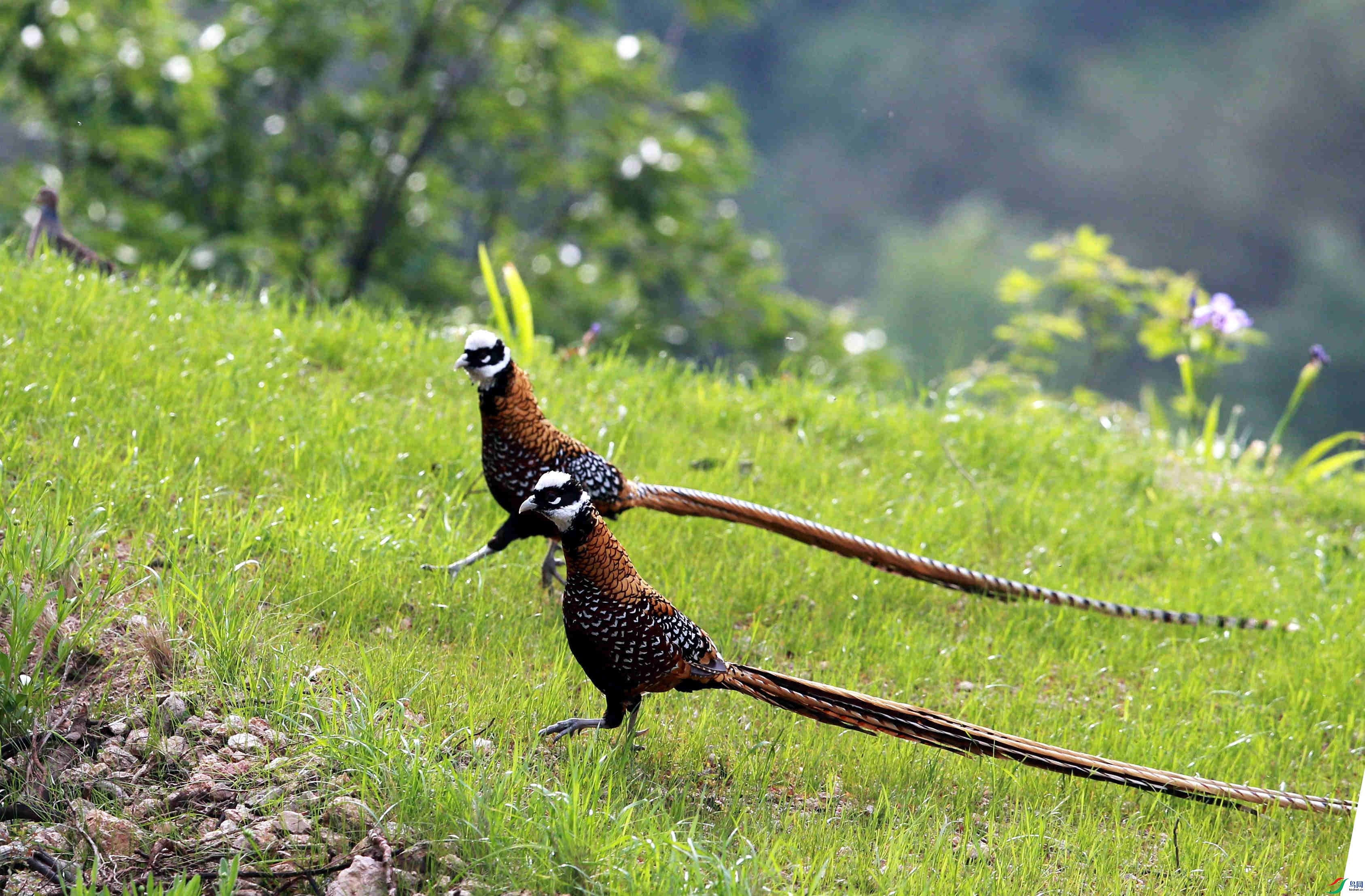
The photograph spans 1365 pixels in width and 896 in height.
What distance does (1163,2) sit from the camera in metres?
58.2

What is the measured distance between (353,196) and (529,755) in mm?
9915

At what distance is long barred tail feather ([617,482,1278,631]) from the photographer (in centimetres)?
433

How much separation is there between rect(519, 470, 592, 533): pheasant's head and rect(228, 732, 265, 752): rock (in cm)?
93

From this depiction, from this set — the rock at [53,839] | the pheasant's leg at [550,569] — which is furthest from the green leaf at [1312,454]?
the rock at [53,839]

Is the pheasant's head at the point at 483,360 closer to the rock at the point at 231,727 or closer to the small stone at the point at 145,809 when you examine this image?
the rock at the point at 231,727

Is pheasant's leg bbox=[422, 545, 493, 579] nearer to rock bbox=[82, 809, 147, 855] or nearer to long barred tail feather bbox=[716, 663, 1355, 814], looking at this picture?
long barred tail feather bbox=[716, 663, 1355, 814]

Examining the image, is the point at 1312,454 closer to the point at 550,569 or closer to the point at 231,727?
the point at 550,569

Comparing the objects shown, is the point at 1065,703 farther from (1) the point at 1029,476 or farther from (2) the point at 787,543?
(1) the point at 1029,476

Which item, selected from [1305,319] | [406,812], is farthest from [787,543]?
[1305,319]

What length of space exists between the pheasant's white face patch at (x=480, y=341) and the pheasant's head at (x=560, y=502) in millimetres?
870

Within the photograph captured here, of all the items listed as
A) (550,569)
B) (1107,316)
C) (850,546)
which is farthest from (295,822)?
(1107,316)

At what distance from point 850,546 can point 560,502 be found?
154 cm

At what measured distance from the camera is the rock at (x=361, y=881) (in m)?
2.73

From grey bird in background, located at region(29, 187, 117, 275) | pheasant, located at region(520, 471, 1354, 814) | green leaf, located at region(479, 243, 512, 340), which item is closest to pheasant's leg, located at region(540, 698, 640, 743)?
pheasant, located at region(520, 471, 1354, 814)
